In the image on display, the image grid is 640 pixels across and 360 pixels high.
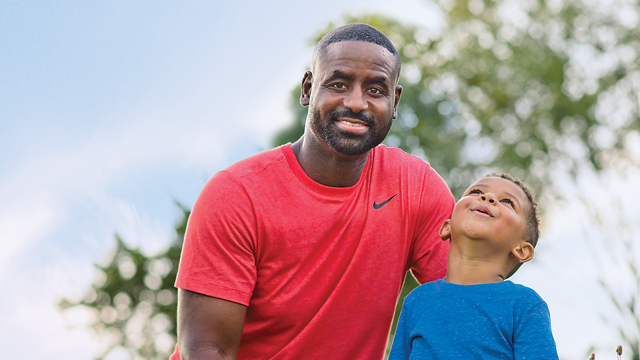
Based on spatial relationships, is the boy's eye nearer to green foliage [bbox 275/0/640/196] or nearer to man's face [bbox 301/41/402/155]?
man's face [bbox 301/41/402/155]

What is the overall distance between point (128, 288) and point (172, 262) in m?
1.15

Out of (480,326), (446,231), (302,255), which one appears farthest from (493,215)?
(302,255)

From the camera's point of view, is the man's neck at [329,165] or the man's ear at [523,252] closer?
the man's ear at [523,252]

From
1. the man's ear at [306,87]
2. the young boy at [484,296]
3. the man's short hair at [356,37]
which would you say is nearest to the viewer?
the young boy at [484,296]

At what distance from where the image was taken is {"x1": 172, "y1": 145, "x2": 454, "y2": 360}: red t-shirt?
11.3 ft

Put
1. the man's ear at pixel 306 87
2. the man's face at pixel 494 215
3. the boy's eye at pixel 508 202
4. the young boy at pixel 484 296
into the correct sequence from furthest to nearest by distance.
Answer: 1. the man's ear at pixel 306 87
2. the boy's eye at pixel 508 202
3. the man's face at pixel 494 215
4. the young boy at pixel 484 296

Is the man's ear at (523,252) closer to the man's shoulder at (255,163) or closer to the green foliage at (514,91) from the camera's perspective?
the man's shoulder at (255,163)

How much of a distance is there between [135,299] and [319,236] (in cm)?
1391

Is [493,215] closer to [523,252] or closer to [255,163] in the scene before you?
[523,252]

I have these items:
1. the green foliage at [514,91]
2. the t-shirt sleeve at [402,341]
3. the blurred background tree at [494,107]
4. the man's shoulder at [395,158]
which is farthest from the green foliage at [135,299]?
the t-shirt sleeve at [402,341]

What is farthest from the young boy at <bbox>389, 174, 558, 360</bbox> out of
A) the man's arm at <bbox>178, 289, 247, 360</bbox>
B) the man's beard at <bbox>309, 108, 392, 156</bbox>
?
the man's arm at <bbox>178, 289, 247, 360</bbox>

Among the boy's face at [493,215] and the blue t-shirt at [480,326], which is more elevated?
the boy's face at [493,215]

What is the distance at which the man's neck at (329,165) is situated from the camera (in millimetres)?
3576

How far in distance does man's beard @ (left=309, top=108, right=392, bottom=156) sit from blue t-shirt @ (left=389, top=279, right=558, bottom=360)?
0.77 meters
